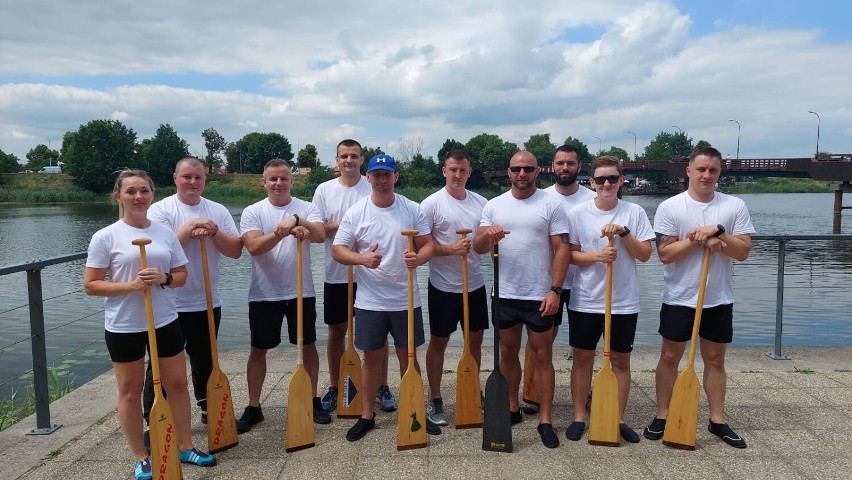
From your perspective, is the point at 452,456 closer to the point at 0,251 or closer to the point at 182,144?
the point at 0,251

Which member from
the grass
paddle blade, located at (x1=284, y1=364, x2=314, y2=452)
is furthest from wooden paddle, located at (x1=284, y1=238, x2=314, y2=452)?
the grass

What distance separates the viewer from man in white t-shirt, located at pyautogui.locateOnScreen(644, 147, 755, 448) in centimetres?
368

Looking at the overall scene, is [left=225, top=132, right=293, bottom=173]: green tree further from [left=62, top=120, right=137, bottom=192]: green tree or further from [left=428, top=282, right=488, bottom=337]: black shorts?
[left=428, top=282, right=488, bottom=337]: black shorts

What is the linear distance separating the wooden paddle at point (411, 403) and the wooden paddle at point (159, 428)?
4.31ft

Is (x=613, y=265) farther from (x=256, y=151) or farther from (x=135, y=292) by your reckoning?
(x=256, y=151)

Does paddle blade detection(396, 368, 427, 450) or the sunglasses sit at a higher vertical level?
the sunglasses

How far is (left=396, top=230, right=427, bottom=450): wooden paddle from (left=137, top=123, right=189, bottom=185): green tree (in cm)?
6759

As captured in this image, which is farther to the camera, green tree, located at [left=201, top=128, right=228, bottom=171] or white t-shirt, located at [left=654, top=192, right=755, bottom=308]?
green tree, located at [left=201, top=128, right=228, bottom=171]

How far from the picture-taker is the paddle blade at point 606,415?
368cm

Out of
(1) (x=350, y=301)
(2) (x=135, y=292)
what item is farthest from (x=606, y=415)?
(2) (x=135, y=292)

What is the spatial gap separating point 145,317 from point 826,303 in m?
12.2

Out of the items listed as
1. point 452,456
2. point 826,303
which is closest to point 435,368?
point 452,456

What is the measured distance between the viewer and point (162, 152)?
71.6m

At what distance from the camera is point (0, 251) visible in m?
19.0
